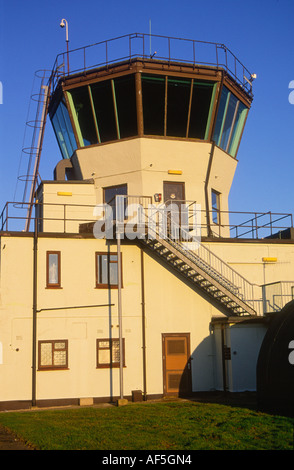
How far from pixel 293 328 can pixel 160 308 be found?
7700 millimetres

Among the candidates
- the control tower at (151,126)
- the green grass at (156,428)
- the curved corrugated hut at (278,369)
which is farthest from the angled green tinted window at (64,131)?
the curved corrugated hut at (278,369)

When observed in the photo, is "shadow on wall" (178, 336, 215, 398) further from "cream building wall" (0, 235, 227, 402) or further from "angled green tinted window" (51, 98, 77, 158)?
"angled green tinted window" (51, 98, 77, 158)

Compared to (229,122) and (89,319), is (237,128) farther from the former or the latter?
(89,319)

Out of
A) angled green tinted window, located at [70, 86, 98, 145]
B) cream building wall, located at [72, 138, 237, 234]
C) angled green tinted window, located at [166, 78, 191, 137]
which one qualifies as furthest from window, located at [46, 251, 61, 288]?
angled green tinted window, located at [166, 78, 191, 137]

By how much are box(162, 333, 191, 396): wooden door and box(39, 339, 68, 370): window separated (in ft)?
13.4

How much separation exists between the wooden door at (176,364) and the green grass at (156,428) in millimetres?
3727

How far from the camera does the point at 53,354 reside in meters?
23.6

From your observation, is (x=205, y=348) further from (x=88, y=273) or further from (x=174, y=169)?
(x=174, y=169)

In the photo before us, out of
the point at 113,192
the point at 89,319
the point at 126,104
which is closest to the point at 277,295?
the point at 89,319

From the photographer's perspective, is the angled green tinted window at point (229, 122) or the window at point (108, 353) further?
the angled green tinted window at point (229, 122)

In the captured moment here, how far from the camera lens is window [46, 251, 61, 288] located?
2416 centimetres

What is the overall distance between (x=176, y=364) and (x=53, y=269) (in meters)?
6.34

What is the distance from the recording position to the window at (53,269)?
2416 centimetres

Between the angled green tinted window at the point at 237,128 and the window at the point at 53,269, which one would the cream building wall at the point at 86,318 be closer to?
the window at the point at 53,269
